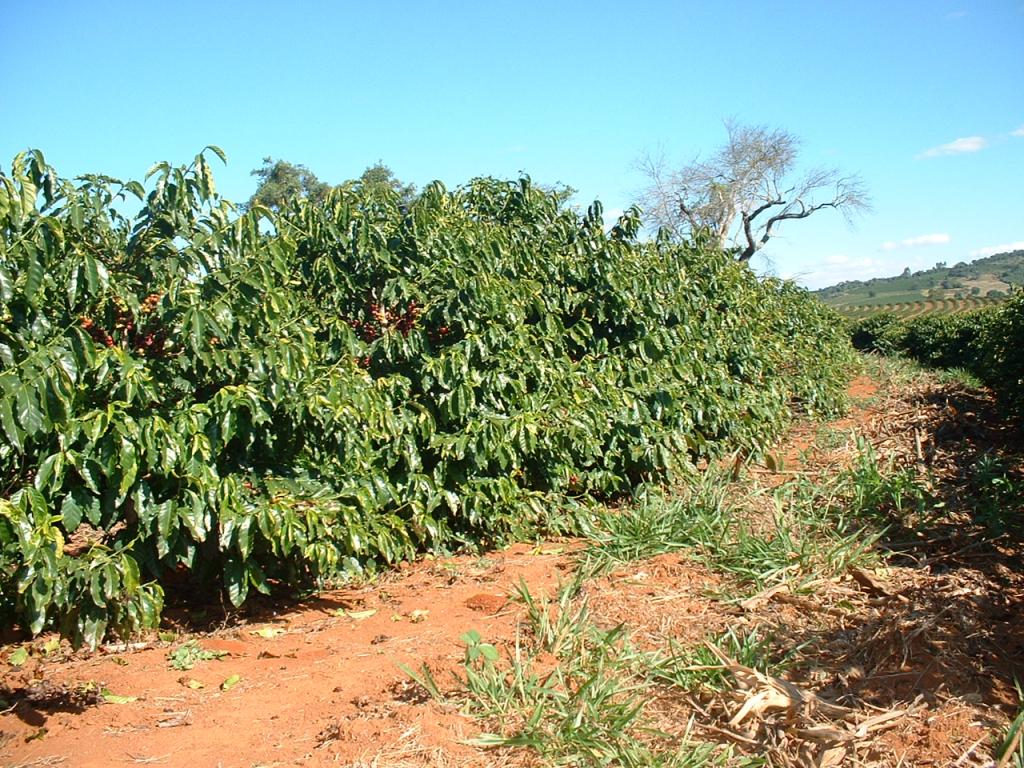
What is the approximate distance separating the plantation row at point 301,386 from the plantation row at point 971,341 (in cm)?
399

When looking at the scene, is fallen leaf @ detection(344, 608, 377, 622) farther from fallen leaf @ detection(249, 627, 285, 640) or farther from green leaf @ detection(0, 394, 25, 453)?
green leaf @ detection(0, 394, 25, 453)

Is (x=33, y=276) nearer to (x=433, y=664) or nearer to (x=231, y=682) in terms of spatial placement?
(x=231, y=682)

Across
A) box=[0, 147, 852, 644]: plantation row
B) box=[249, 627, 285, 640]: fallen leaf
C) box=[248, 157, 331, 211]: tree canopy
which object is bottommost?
box=[249, 627, 285, 640]: fallen leaf

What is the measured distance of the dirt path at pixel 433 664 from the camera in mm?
3203

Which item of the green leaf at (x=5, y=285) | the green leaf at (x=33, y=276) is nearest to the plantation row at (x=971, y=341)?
the green leaf at (x=33, y=276)

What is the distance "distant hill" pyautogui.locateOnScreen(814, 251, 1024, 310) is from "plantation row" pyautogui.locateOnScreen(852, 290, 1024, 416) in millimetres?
35353

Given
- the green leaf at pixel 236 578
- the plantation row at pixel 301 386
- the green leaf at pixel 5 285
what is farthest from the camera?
the green leaf at pixel 236 578

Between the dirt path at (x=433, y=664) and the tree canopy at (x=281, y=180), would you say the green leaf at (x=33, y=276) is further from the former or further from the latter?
the tree canopy at (x=281, y=180)

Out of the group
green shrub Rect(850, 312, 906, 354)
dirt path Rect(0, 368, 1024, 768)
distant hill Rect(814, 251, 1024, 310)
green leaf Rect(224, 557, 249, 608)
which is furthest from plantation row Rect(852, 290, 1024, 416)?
distant hill Rect(814, 251, 1024, 310)

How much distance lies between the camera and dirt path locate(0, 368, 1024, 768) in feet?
10.5

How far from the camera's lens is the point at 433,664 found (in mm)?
3811

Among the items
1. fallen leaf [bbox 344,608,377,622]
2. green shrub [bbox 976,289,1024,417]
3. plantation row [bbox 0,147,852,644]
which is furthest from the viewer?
green shrub [bbox 976,289,1024,417]

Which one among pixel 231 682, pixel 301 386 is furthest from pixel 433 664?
pixel 301 386

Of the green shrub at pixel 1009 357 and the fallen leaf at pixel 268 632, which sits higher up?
the green shrub at pixel 1009 357
